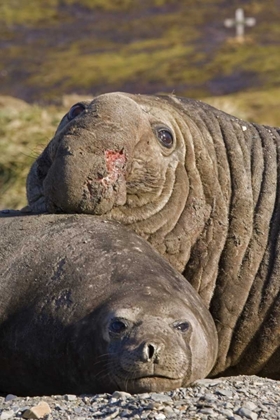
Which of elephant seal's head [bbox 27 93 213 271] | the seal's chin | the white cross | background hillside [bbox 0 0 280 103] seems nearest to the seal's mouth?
the seal's chin

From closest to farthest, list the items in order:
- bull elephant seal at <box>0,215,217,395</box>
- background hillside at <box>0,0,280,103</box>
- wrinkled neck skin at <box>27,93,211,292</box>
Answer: bull elephant seal at <box>0,215,217,395</box>, wrinkled neck skin at <box>27,93,211,292</box>, background hillside at <box>0,0,280,103</box>

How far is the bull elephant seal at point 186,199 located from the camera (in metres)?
7.11

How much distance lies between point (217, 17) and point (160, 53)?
252 inches

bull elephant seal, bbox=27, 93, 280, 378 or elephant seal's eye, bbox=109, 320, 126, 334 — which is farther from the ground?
bull elephant seal, bbox=27, 93, 280, 378

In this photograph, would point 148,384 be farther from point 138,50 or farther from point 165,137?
point 138,50

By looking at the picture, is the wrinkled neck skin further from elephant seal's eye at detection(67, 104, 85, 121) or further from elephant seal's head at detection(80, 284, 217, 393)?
elephant seal's head at detection(80, 284, 217, 393)

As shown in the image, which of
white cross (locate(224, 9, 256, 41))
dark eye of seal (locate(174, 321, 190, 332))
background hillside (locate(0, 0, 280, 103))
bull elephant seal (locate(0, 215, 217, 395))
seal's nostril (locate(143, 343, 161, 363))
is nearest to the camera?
seal's nostril (locate(143, 343, 161, 363))

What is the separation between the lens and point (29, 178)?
25.4ft

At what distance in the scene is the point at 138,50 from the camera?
1636 inches

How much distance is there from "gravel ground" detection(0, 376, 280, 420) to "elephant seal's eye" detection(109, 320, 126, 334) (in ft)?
1.08

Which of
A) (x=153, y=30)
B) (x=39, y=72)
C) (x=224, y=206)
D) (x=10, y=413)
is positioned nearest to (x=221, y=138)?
(x=224, y=206)

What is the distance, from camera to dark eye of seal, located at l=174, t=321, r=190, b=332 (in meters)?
5.98

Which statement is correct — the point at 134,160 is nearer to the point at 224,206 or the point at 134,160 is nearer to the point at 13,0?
the point at 224,206

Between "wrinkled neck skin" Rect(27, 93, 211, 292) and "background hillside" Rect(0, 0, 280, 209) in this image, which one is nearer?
"wrinkled neck skin" Rect(27, 93, 211, 292)
